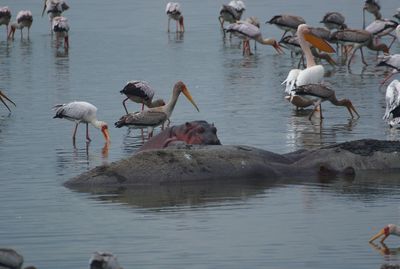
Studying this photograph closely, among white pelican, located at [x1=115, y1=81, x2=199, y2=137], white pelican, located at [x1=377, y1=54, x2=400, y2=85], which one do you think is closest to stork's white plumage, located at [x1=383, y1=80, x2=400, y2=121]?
white pelican, located at [x1=115, y1=81, x2=199, y2=137]

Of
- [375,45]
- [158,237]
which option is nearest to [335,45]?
[375,45]

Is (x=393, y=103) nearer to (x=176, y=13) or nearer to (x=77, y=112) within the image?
(x=77, y=112)

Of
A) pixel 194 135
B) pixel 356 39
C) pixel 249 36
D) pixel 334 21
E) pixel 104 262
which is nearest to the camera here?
pixel 104 262

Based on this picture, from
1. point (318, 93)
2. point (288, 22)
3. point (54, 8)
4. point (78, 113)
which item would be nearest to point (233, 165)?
point (78, 113)

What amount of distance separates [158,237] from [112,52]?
1959 centimetres

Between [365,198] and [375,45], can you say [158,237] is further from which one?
[375,45]

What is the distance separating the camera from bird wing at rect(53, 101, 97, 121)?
18.0m

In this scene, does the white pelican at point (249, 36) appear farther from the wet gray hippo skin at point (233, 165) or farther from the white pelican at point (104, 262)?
the white pelican at point (104, 262)

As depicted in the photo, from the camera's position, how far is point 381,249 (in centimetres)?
1014

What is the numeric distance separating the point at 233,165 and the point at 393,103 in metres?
5.56

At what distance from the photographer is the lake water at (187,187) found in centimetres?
1027

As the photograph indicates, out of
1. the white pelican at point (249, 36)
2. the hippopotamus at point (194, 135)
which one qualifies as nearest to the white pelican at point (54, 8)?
the white pelican at point (249, 36)

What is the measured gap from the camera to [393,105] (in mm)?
18375

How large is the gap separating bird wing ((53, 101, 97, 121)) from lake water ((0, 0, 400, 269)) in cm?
28
